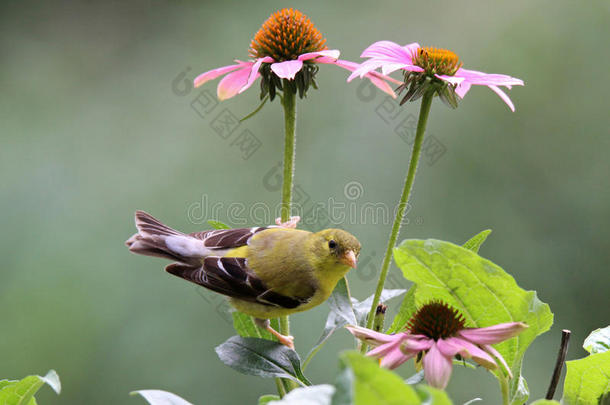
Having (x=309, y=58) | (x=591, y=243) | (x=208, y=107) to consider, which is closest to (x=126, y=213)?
(x=208, y=107)

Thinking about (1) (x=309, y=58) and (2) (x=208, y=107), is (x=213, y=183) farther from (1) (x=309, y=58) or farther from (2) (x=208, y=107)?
(1) (x=309, y=58)

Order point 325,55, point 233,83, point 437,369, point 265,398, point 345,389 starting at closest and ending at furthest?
1. point 345,389
2. point 437,369
3. point 265,398
4. point 325,55
5. point 233,83

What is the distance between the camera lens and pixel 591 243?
181cm

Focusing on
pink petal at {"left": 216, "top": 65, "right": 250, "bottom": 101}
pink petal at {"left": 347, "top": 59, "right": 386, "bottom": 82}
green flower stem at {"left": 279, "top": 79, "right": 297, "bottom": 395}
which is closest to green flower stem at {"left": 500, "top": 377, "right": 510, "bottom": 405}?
green flower stem at {"left": 279, "top": 79, "right": 297, "bottom": 395}

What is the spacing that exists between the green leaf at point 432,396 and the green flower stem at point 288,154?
1.04 ft

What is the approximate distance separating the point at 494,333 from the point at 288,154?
1.07 ft

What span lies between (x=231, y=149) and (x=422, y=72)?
1.28 meters

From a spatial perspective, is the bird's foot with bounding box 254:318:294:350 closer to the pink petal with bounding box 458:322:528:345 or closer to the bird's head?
the bird's head

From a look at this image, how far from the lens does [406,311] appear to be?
25.8 inches

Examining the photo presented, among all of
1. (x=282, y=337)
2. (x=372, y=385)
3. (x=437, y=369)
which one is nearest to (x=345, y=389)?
(x=372, y=385)

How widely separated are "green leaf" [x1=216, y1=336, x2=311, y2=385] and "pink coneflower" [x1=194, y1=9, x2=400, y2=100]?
30cm

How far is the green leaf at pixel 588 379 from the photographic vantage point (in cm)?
58

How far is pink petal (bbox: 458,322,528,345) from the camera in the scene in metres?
0.48

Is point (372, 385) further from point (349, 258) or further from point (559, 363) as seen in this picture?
point (349, 258)
